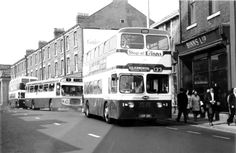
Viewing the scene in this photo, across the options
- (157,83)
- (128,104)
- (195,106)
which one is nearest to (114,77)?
(128,104)

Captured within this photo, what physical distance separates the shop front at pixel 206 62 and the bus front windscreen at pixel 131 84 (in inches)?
173

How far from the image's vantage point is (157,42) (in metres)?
15.9

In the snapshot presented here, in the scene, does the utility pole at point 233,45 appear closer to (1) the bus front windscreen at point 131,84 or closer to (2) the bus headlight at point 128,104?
(1) the bus front windscreen at point 131,84

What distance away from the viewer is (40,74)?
188 feet

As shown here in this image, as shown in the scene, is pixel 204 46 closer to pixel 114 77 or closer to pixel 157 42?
pixel 157 42

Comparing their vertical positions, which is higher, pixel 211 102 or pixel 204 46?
pixel 204 46

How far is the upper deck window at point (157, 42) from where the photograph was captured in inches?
619

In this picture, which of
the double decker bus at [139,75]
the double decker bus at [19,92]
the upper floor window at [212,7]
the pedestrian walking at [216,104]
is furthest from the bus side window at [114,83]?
the double decker bus at [19,92]

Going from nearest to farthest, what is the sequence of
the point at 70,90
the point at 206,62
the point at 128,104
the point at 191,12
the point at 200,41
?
the point at 128,104 → the point at 200,41 → the point at 206,62 → the point at 191,12 → the point at 70,90

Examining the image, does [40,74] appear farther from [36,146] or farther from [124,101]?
[36,146]

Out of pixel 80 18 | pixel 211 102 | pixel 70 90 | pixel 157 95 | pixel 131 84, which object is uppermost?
pixel 80 18

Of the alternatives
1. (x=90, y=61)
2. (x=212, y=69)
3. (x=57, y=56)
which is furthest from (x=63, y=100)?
(x=57, y=56)

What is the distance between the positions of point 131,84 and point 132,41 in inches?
74.1

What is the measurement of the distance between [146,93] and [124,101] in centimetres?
106
